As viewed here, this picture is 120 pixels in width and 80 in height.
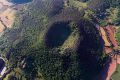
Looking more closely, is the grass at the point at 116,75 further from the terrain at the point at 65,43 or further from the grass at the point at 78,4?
the grass at the point at 78,4

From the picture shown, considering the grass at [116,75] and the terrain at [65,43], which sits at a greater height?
the terrain at [65,43]

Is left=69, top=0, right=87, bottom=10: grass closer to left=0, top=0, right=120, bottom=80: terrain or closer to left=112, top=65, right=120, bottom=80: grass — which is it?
left=0, top=0, right=120, bottom=80: terrain

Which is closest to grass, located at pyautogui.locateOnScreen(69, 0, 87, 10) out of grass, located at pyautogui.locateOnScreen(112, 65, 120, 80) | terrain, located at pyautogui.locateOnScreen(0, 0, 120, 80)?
terrain, located at pyautogui.locateOnScreen(0, 0, 120, 80)

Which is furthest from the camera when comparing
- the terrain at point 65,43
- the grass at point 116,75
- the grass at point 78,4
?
the grass at point 78,4

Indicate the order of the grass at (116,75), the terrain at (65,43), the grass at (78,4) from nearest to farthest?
the grass at (116,75) → the terrain at (65,43) → the grass at (78,4)

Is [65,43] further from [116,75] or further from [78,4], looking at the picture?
[78,4]

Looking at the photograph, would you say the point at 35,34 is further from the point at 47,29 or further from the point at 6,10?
→ the point at 6,10

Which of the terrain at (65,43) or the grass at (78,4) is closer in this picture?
the terrain at (65,43)

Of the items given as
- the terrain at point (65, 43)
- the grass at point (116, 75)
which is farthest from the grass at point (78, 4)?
the grass at point (116, 75)

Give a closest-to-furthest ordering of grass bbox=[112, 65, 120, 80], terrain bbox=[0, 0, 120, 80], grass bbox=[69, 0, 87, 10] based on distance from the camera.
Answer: grass bbox=[112, 65, 120, 80] → terrain bbox=[0, 0, 120, 80] → grass bbox=[69, 0, 87, 10]
